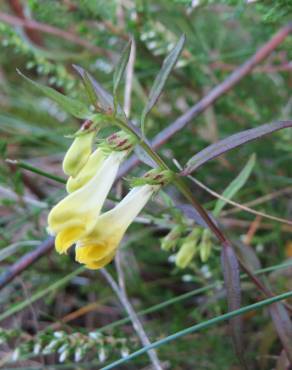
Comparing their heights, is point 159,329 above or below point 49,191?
below

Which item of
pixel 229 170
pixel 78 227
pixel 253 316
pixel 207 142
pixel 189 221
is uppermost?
pixel 78 227

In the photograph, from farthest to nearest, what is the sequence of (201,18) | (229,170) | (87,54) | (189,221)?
1. (201,18)
2. (87,54)
3. (229,170)
4. (189,221)

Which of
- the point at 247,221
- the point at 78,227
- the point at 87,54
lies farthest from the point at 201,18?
the point at 78,227

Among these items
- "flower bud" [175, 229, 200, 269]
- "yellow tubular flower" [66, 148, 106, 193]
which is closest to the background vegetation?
"flower bud" [175, 229, 200, 269]

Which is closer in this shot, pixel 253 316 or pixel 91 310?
pixel 253 316

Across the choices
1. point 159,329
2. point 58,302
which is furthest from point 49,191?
point 159,329

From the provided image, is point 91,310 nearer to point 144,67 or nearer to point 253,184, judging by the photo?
point 253,184

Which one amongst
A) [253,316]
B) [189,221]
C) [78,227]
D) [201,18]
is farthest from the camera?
[201,18]

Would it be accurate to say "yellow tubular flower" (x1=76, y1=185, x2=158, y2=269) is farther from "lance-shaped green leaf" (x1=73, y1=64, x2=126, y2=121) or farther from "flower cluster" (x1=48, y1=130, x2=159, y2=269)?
"lance-shaped green leaf" (x1=73, y1=64, x2=126, y2=121)

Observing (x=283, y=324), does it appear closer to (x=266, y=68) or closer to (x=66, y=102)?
(x=66, y=102)

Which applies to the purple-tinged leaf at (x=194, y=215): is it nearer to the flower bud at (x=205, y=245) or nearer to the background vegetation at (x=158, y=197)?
the flower bud at (x=205, y=245)
